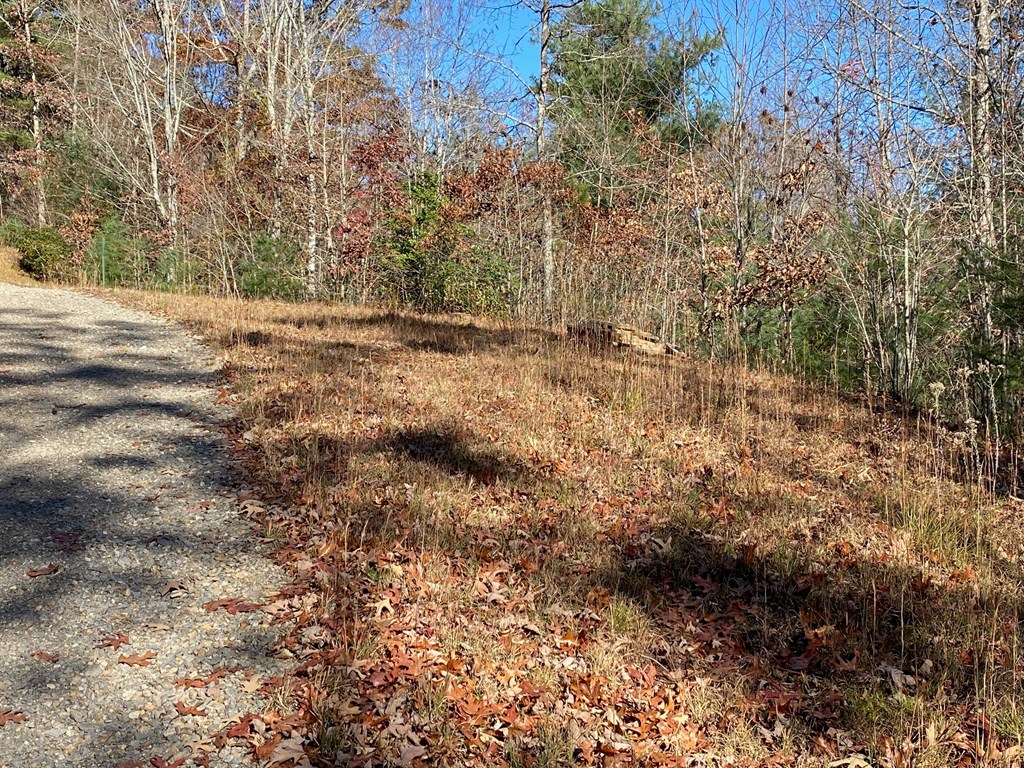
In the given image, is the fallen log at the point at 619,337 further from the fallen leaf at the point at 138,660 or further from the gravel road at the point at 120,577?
the fallen leaf at the point at 138,660

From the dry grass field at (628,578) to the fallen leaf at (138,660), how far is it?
59 centimetres

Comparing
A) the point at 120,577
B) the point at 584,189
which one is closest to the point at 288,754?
the point at 120,577

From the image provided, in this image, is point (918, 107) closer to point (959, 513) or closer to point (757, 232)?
point (757, 232)

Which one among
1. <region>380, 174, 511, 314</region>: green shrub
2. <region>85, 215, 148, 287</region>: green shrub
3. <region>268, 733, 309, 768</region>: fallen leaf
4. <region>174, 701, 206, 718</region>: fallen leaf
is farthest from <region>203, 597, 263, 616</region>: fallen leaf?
<region>85, 215, 148, 287</region>: green shrub

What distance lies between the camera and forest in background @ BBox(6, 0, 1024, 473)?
656 cm

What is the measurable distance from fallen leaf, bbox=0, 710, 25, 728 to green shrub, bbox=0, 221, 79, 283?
52.3 ft

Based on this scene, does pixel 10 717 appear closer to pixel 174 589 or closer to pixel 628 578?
pixel 174 589

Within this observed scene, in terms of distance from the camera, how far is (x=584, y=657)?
307 centimetres

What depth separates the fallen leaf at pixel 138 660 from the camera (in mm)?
2797

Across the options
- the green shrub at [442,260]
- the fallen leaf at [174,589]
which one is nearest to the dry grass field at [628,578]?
the fallen leaf at [174,589]

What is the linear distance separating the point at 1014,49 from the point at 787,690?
6131mm

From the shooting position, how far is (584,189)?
1590cm

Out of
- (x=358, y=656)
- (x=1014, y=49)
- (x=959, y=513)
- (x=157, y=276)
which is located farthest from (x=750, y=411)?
(x=157, y=276)

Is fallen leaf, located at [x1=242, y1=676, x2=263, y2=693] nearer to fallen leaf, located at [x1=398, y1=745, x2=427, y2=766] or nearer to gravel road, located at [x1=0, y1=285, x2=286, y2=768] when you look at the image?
gravel road, located at [x1=0, y1=285, x2=286, y2=768]
